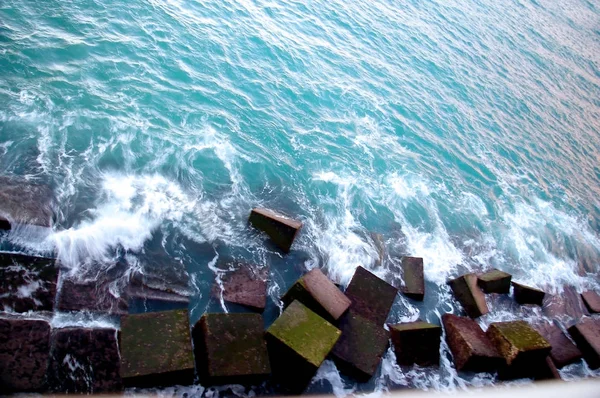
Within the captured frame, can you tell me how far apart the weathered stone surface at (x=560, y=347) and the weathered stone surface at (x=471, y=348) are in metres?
1.69

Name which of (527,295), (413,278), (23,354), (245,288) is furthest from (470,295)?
(23,354)

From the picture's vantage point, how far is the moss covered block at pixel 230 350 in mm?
5254

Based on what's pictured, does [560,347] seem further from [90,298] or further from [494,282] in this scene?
[90,298]

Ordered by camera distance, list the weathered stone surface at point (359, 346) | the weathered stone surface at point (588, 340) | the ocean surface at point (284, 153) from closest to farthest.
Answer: the weathered stone surface at point (359, 346)
the ocean surface at point (284, 153)
the weathered stone surface at point (588, 340)

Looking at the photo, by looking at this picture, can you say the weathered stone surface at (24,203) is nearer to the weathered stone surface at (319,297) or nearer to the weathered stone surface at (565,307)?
the weathered stone surface at (319,297)

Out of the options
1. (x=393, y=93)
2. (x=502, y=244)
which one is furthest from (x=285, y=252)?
(x=393, y=93)

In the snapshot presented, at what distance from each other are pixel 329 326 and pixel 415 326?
6.24 feet

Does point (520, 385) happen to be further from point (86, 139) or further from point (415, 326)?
point (86, 139)

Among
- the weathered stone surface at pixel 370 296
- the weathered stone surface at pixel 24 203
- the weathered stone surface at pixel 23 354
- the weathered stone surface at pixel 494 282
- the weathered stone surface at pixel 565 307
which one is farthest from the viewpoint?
the weathered stone surface at pixel 565 307

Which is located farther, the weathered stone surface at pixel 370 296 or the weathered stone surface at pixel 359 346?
the weathered stone surface at pixel 370 296

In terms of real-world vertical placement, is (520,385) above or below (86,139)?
above

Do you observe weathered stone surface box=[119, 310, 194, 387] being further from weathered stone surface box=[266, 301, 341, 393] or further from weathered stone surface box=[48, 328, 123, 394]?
weathered stone surface box=[266, 301, 341, 393]

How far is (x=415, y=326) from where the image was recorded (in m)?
7.00

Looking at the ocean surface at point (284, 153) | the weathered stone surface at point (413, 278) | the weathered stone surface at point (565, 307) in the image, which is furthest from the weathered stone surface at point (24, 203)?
the weathered stone surface at point (565, 307)
